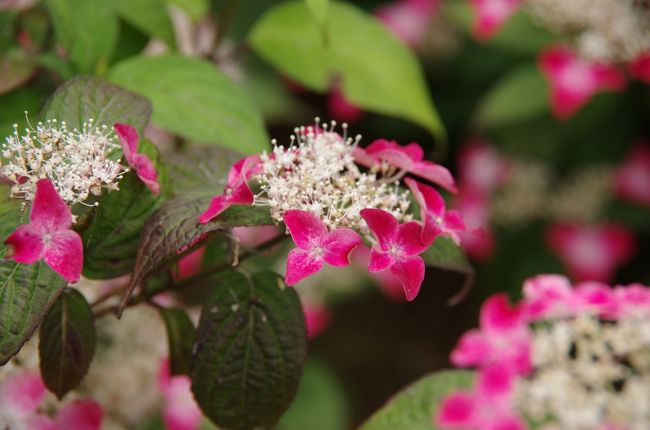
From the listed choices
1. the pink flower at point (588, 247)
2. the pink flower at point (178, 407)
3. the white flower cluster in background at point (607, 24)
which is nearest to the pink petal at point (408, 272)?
the pink flower at point (178, 407)

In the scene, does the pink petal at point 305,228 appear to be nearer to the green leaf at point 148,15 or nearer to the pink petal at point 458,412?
the pink petal at point 458,412

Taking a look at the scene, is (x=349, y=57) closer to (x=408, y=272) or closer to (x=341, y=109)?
(x=408, y=272)

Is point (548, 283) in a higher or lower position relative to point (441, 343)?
higher

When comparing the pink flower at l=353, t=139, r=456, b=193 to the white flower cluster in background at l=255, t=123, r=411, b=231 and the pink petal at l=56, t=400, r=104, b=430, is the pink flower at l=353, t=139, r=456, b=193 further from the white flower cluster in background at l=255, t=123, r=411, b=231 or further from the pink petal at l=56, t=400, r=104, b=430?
the pink petal at l=56, t=400, r=104, b=430

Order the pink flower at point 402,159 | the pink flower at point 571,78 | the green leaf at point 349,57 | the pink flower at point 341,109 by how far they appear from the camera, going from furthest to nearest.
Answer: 1. the pink flower at point 341,109
2. the pink flower at point 571,78
3. the green leaf at point 349,57
4. the pink flower at point 402,159

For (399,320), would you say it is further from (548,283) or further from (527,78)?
(548,283)

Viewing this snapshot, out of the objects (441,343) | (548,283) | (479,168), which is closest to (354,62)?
(548,283)
